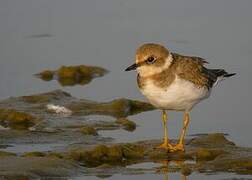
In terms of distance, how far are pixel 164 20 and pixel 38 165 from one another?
5957 mm

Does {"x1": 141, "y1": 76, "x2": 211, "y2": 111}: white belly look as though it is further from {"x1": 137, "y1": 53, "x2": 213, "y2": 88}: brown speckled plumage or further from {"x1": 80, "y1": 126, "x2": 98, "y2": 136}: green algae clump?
{"x1": 80, "y1": 126, "x2": 98, "y2": 136}: green algae clump

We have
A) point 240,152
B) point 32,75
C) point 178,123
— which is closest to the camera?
point 240,152

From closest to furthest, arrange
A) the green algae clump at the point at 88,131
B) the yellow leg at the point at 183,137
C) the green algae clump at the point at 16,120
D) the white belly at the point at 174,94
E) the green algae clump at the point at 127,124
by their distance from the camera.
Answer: the white belly at the point at 174,94, the yellow leg at the point at 183,137, the green algae clump at the point at 88,131, the green algae clump at the point at 127,124, the green algae clump at the point at 16,120

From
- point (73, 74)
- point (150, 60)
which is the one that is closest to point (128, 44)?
point (73, 74)

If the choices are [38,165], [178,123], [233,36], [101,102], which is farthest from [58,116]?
[233,36]

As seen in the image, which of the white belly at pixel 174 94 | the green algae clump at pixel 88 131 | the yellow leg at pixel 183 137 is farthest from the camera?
the green algae clump at pixel 88 131

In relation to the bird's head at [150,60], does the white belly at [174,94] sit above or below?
below

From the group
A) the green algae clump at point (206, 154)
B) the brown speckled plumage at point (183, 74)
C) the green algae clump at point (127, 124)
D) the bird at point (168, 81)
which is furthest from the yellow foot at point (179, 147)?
the green algae clump at point (127, 124)

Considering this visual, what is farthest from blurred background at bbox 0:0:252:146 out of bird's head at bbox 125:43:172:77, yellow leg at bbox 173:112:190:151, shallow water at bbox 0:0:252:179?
bird's head at bbox 125:43:172:77

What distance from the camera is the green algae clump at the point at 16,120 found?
1124cm

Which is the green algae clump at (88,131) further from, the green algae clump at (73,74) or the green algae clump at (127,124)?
the green algae clump at (73,74)

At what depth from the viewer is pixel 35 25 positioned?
15.0m

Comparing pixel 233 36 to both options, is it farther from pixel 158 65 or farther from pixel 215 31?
pixel 158 65

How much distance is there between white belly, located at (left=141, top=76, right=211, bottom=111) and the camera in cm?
1004
